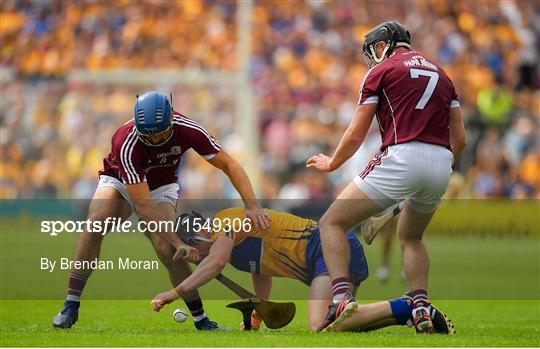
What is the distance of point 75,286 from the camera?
985 cm

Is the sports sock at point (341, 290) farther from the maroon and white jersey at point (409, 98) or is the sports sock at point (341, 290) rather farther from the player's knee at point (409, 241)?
the maroon and white jersey at point (409, 98)

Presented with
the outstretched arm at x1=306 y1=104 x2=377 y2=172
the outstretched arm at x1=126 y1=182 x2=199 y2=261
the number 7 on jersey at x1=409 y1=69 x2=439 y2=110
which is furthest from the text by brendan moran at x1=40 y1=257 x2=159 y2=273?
the number 7 on jersey at x1=409 y1=69 x2=439 y2=110

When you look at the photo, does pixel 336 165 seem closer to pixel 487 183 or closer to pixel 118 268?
pixel 118 268

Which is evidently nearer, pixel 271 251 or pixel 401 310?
pixel 401 310

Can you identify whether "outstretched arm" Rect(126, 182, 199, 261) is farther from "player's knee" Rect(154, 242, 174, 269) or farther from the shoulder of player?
the shoulder of player

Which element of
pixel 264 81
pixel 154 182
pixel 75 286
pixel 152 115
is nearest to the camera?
pixel 152 115

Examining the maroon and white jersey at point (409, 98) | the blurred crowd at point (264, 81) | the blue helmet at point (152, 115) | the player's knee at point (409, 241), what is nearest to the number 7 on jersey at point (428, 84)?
the maroon and white jersey at point (409, 98)

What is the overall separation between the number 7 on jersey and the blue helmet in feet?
5.94

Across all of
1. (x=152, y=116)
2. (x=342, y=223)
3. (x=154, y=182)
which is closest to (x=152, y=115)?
(x=152, y=116)

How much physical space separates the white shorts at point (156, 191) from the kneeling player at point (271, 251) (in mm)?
387

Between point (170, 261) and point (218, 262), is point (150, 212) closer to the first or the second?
point (170, 261)

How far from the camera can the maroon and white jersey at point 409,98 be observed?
29.6ft

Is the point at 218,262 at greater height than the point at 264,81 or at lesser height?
greater

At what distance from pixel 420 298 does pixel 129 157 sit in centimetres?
242
